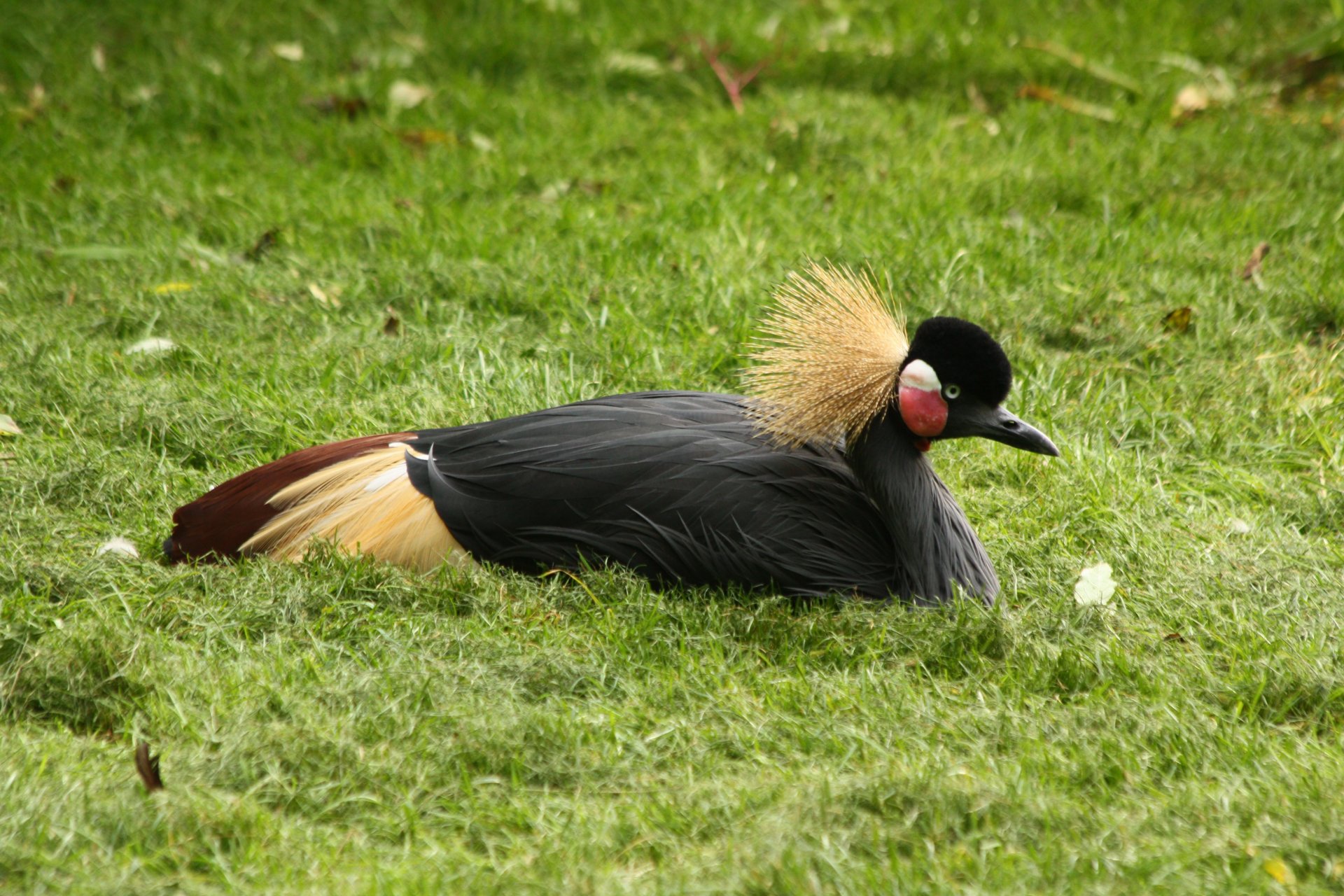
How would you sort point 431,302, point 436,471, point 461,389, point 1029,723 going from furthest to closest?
1. point 431,302
2. point 461,389
3. point 436,471
4. point 1029,723

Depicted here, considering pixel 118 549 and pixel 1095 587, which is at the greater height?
pixel 1095 587

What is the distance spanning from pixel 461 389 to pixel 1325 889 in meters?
2.68

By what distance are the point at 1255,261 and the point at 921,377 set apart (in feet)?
7.74

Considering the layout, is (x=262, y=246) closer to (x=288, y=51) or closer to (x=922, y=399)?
(x=288, y=51)

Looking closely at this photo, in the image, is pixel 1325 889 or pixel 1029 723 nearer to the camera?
pixel 1325 889

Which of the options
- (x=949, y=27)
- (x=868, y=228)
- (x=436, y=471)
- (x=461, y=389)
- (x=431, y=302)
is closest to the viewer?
(x=436, y=471)

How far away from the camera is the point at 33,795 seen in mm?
2240

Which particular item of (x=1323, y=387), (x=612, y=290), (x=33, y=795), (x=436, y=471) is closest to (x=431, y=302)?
(x=612, y=290)

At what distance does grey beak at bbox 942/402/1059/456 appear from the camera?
116 inches

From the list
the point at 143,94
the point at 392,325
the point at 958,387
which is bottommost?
the point at 392,325

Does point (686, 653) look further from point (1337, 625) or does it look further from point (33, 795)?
point (1337, 625)

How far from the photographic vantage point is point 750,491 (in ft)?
9.82

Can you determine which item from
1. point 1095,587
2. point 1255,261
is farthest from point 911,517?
point 1255,261

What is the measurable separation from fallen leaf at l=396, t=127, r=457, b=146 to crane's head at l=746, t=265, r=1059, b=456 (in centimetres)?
318
